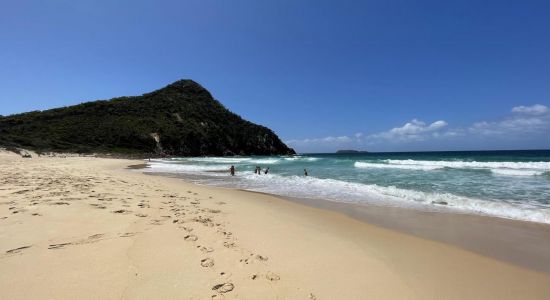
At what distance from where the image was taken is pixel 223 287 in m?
3.03

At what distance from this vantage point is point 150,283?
9.77 feet

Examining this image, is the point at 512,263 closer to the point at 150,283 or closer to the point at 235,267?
the point at 235,267

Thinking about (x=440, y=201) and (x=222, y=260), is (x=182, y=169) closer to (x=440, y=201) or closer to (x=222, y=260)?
(x=440, y=201)

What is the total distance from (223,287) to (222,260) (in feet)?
2.55

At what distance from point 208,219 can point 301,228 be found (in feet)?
6.79

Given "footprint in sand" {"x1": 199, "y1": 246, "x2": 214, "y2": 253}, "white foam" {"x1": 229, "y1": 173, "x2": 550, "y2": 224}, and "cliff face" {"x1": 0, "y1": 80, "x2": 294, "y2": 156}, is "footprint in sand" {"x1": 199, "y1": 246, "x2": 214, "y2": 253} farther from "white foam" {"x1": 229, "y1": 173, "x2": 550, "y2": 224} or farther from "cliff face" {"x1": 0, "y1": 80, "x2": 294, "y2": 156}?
"cliff face" {"x1": 0, "y1": 80, "x2": 294, "y2": 156}

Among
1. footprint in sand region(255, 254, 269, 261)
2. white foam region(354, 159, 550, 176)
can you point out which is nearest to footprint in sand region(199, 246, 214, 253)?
footprint in sand region(255, 254, 269, 261)

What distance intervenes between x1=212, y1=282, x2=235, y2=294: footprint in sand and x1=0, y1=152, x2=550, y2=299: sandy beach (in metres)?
0.01

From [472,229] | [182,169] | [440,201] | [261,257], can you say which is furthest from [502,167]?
[261,257]

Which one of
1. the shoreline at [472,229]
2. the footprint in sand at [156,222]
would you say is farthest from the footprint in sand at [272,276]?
the shoreline at [472,229]

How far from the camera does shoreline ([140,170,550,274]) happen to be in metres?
5.01

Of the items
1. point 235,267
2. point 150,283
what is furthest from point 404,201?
→ point 150,283

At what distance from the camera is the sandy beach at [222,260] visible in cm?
297

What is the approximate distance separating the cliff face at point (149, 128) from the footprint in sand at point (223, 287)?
156 feet
